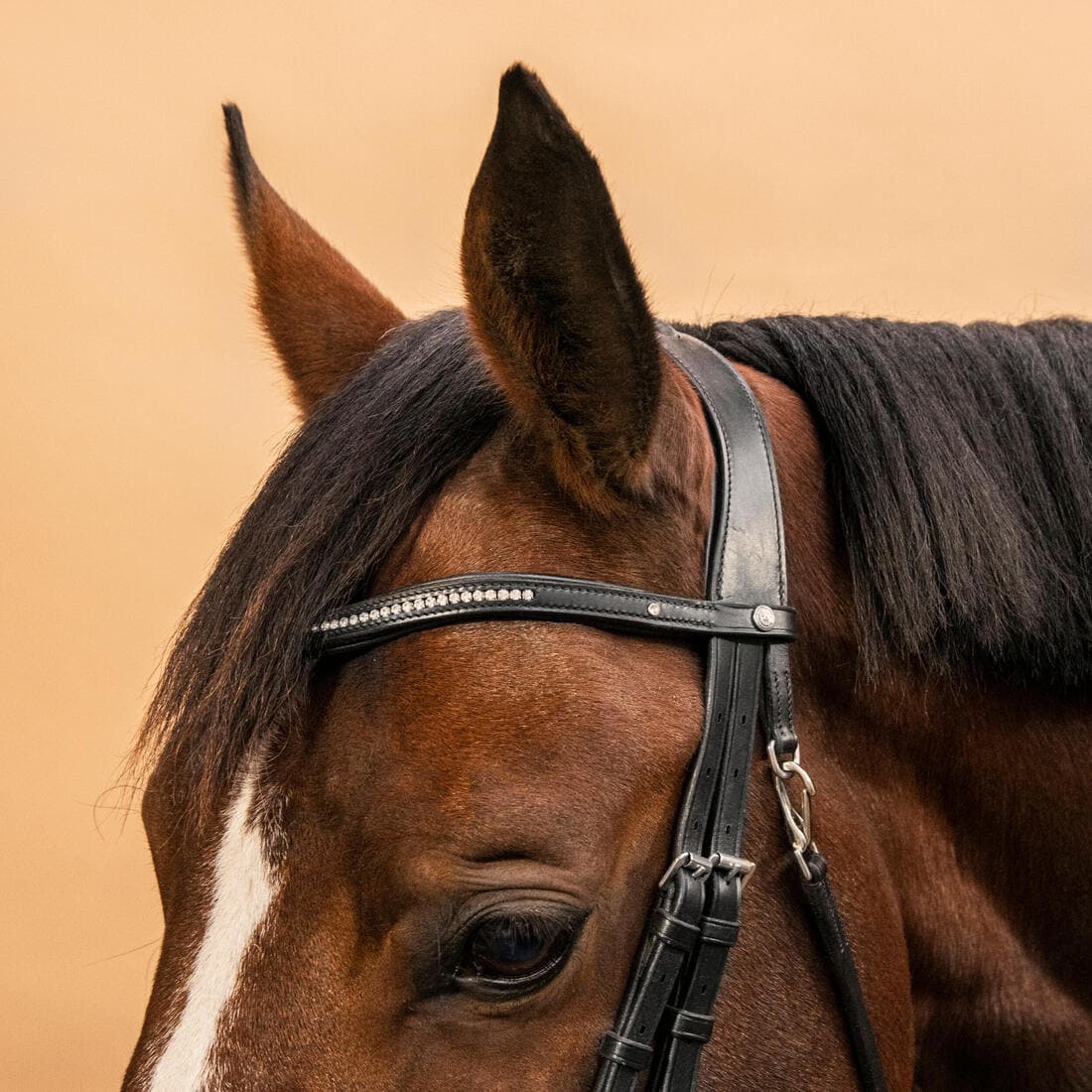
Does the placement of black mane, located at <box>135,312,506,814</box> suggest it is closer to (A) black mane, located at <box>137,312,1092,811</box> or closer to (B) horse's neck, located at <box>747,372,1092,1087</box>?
(A) black mane, located at <box>137,312,1092,811</box>

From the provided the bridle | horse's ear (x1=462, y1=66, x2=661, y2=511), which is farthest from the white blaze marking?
horse's ear (x1=462, y1=66, x2=661, y2=511)

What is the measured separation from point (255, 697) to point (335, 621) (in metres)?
0.05

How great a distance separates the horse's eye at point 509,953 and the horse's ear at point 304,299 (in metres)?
0.39

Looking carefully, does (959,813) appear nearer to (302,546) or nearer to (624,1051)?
(624,1051)

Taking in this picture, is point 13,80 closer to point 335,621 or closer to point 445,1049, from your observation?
point 335,621

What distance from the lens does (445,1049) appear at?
0.49m

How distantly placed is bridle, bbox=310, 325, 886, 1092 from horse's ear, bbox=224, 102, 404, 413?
0.27m

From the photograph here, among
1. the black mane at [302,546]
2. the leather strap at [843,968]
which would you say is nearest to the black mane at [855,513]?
the black mane at [302,546]

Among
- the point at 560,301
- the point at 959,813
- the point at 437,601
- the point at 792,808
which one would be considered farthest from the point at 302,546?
the point at 959,813

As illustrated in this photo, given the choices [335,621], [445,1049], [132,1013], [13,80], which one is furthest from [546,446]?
[13,80]

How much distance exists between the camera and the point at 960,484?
0.62 m

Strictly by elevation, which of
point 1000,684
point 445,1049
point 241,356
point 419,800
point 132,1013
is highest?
point 241,356

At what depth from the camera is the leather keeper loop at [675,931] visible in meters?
0.51

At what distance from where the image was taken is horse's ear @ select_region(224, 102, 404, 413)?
755 millimetres
